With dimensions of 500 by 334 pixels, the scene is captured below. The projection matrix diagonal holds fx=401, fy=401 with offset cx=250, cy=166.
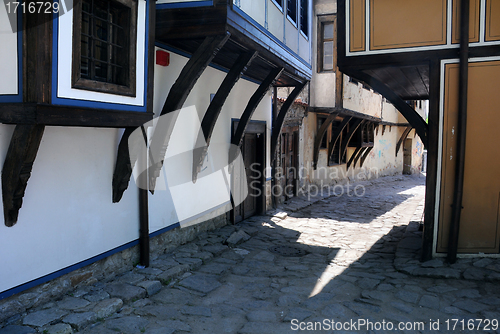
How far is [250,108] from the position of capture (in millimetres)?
7273

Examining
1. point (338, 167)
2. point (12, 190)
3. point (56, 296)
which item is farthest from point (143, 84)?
point (338, 167)

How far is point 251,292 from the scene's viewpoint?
457 centimetres

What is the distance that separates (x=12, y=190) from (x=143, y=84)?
1.59 metres

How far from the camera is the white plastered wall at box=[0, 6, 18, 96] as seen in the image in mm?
3008

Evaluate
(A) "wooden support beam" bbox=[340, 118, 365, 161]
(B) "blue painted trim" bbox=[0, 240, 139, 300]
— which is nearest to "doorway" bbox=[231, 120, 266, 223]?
(B) "blue painted trim" bbox=[0, 240, 139, 300]

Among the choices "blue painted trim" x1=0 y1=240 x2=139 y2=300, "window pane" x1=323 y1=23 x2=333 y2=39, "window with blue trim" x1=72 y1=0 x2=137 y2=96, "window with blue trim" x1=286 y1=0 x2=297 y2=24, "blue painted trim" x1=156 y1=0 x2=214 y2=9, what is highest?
"window pane" x1=323 y1=23 x2=333 y2=39

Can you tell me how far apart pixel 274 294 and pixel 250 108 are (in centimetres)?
373

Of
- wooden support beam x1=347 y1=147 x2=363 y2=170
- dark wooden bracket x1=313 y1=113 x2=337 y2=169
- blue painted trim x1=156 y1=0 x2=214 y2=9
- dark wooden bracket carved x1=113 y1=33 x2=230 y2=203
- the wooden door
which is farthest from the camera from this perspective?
the wooden door

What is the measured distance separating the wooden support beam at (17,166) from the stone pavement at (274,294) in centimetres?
99

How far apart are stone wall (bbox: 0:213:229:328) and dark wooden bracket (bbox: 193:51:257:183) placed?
1.01 metres

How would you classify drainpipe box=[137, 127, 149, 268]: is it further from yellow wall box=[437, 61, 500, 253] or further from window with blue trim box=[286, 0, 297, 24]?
window with blue trim box=[286, 0, 297, 24]

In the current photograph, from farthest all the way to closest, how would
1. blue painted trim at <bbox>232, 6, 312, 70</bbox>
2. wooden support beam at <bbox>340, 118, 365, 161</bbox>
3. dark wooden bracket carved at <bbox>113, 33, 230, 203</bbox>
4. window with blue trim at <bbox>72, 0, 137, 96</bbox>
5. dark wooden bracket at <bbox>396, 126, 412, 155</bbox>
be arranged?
dark wooden bracket at <bbox>396, 126, 412, 155</bbox>
wooden support beam at <bbox>340, 118, 365, 161</bbox>
blue painted trim at <bbox>232, 6, 312, 70</bbox>
dark wooden bracket carved at <bbox>113, 33, 230, 203</bbox>
window with blue trim at <bbox>72, 0, 137, 96</bbox>

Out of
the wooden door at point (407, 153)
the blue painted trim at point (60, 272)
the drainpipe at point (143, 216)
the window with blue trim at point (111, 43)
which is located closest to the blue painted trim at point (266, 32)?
the window with blue trim at point (111, 43)
